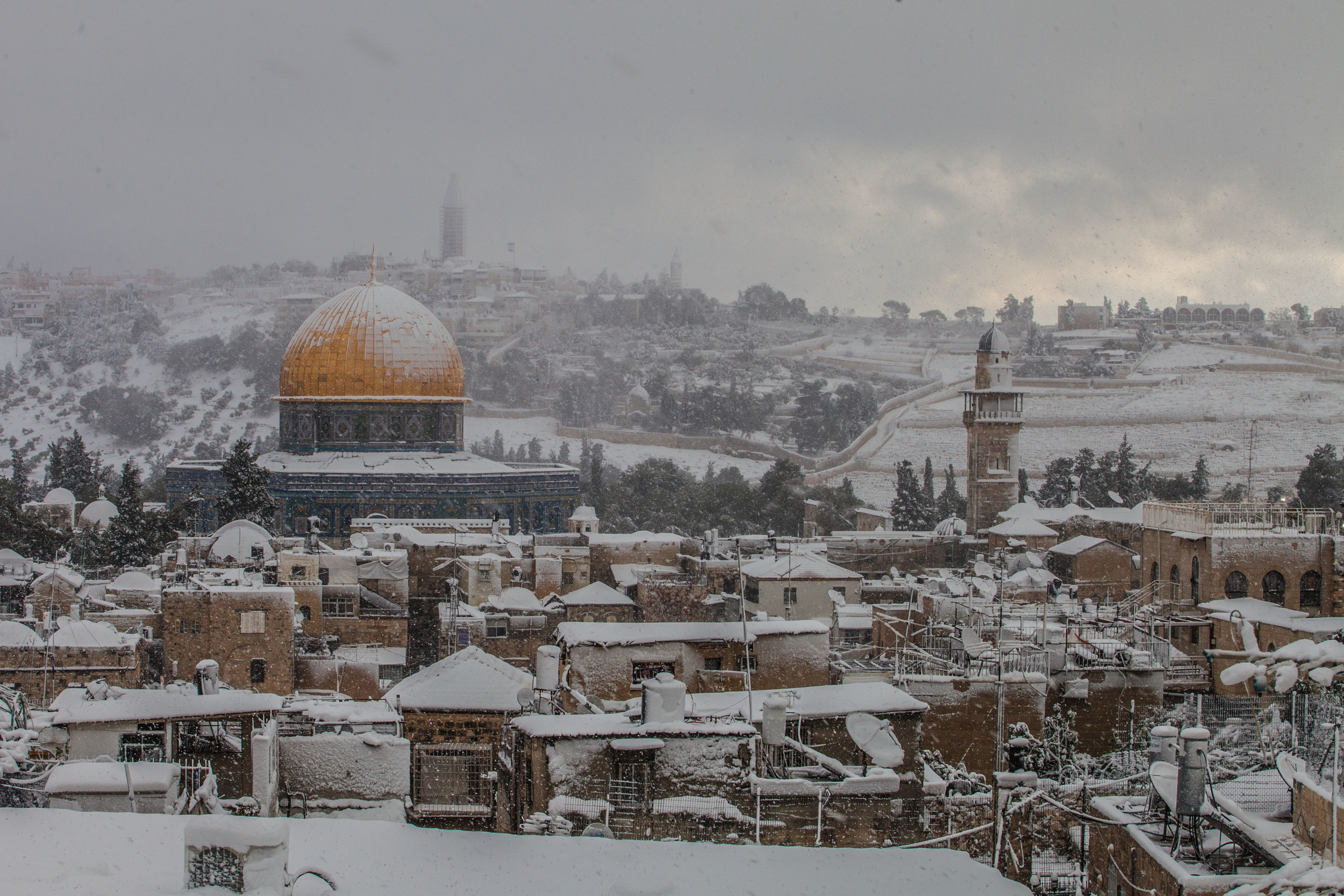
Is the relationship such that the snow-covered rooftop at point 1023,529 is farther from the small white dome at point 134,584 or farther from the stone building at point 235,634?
the stone building at point 235,634

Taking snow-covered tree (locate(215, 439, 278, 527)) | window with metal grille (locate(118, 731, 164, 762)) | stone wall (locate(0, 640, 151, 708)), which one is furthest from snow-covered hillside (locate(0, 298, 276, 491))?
window with metal grille (locate(118, 731, 164, 762))

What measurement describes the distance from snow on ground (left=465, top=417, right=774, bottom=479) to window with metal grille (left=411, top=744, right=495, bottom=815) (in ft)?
166

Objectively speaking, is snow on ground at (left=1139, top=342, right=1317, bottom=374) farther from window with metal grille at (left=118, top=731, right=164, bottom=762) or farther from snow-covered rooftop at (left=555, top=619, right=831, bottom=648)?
window with metal grille at (left=118, top=731, right=164, bottom=762)

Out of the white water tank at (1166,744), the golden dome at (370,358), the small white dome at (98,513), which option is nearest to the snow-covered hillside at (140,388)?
the small white dome at (98,513)

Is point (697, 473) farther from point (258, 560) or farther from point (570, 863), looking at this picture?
point (570, 863)

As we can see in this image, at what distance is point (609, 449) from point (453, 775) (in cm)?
5940

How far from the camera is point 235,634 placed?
14164 millimetres

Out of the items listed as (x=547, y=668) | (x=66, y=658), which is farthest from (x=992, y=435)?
(x=547, y=668)

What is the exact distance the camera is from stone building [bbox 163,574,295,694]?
45.7 feet

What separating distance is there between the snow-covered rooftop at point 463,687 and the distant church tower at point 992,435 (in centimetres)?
2333

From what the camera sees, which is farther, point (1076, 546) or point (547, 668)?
point (1076, 546)

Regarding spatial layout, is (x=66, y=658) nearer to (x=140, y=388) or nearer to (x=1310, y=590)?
(x=1310, y=590)

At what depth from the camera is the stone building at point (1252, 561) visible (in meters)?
17.0

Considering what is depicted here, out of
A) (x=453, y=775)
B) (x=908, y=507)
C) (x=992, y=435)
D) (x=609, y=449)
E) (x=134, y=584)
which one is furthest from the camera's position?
(x=609, y=449)
